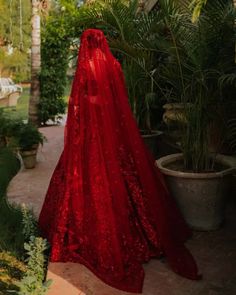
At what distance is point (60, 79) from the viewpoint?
1072 cm

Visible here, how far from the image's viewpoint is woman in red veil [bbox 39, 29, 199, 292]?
114 inches

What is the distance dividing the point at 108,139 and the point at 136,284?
39.7 inches

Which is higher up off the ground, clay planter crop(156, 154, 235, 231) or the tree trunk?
the tree trunk

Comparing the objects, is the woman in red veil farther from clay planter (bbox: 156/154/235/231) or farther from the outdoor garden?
clay planter (bbox: 156/154/235/231)

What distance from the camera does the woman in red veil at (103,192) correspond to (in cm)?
290

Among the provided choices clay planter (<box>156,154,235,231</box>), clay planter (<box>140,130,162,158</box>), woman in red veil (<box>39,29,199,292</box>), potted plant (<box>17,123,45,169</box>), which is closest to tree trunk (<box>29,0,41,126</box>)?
potted plant (<box>17,123,45,169</box>)

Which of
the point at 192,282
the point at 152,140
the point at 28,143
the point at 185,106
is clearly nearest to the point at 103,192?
the point at 192,282

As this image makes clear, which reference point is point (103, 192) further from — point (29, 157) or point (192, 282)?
point (29, 157)

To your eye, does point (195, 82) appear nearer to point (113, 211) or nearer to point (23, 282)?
point (113, 211)

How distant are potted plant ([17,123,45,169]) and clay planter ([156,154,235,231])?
314 centimetres

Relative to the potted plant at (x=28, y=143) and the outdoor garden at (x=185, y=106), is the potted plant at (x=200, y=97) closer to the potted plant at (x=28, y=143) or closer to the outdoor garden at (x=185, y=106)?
the outdoor garden at (x=185, y=106)

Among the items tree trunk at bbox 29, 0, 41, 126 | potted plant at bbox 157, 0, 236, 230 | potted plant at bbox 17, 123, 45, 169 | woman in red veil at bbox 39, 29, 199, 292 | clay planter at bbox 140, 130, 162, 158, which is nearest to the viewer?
woman in red veil at bbox 39, 29, 199, 292

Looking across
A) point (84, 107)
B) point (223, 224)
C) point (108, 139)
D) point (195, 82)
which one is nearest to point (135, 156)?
point (108, 139)

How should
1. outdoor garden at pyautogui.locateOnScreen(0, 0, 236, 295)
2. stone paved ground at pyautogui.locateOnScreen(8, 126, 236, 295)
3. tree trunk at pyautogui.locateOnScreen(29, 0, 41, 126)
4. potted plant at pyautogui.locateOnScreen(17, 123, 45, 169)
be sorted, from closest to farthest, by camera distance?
1. stone paved ground at pyautogui.locateOnScreen(8, 126, 236, 295)
2. outdoor garden at pyautogui.locateOnScreen(0, 0, 236, 295)
3. potted plant at pyautogui.locateOnScreen(17, 123, 45, 169)
4. tree trunk at pyautogui.locateOnScreen(29, 0, 41, 126)
